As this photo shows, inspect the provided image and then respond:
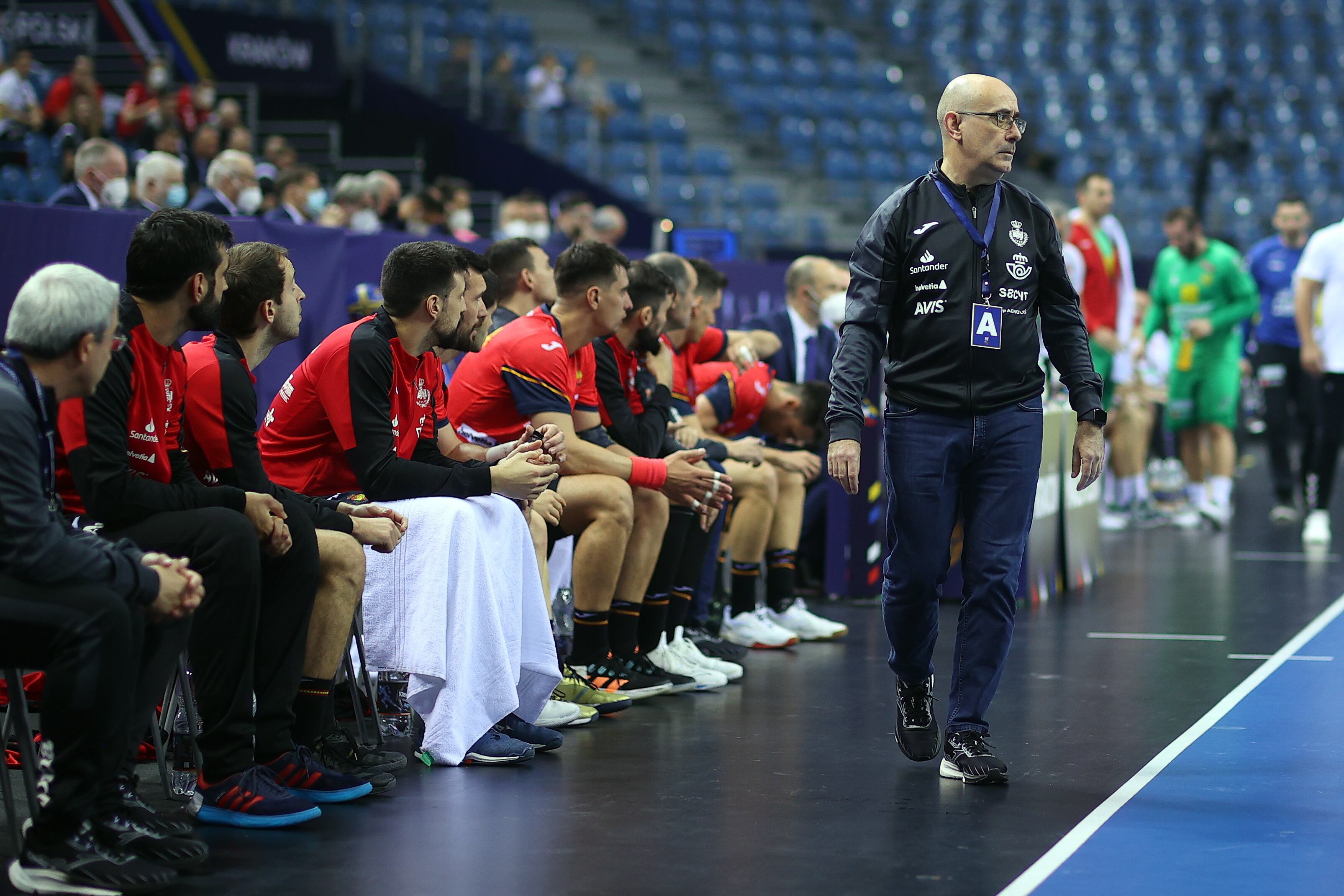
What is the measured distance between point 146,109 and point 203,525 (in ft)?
33.6

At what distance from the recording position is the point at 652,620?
5660 millimetres

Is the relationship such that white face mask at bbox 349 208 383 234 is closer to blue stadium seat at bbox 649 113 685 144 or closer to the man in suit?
the man in suit

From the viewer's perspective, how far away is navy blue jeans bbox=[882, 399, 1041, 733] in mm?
4227

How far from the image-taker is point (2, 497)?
3.08 metres

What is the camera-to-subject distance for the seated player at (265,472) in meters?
3.87

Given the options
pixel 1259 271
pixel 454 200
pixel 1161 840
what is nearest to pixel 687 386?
pixel 1161 840

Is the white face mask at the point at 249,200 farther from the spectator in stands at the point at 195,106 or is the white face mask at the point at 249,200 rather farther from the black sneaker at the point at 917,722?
the black sneaker at the point at 917,722

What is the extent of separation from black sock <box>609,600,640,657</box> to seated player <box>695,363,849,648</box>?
1028mm

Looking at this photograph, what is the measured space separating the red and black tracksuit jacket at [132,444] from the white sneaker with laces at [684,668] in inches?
89.5

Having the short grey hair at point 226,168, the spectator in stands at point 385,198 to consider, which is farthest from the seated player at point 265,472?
the spectator in stands at point 385,198

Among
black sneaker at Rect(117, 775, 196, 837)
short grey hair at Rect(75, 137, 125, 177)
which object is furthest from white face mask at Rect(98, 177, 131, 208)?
black sneaker at Rect(117, 775, 196, 837)

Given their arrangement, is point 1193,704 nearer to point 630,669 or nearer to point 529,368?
point 630,669

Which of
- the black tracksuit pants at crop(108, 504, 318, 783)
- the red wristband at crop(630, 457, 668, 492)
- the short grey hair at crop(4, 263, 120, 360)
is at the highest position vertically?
the short grey hair at crop(4, 263, 120, 360)

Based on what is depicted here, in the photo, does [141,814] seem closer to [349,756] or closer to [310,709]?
[310,709]
